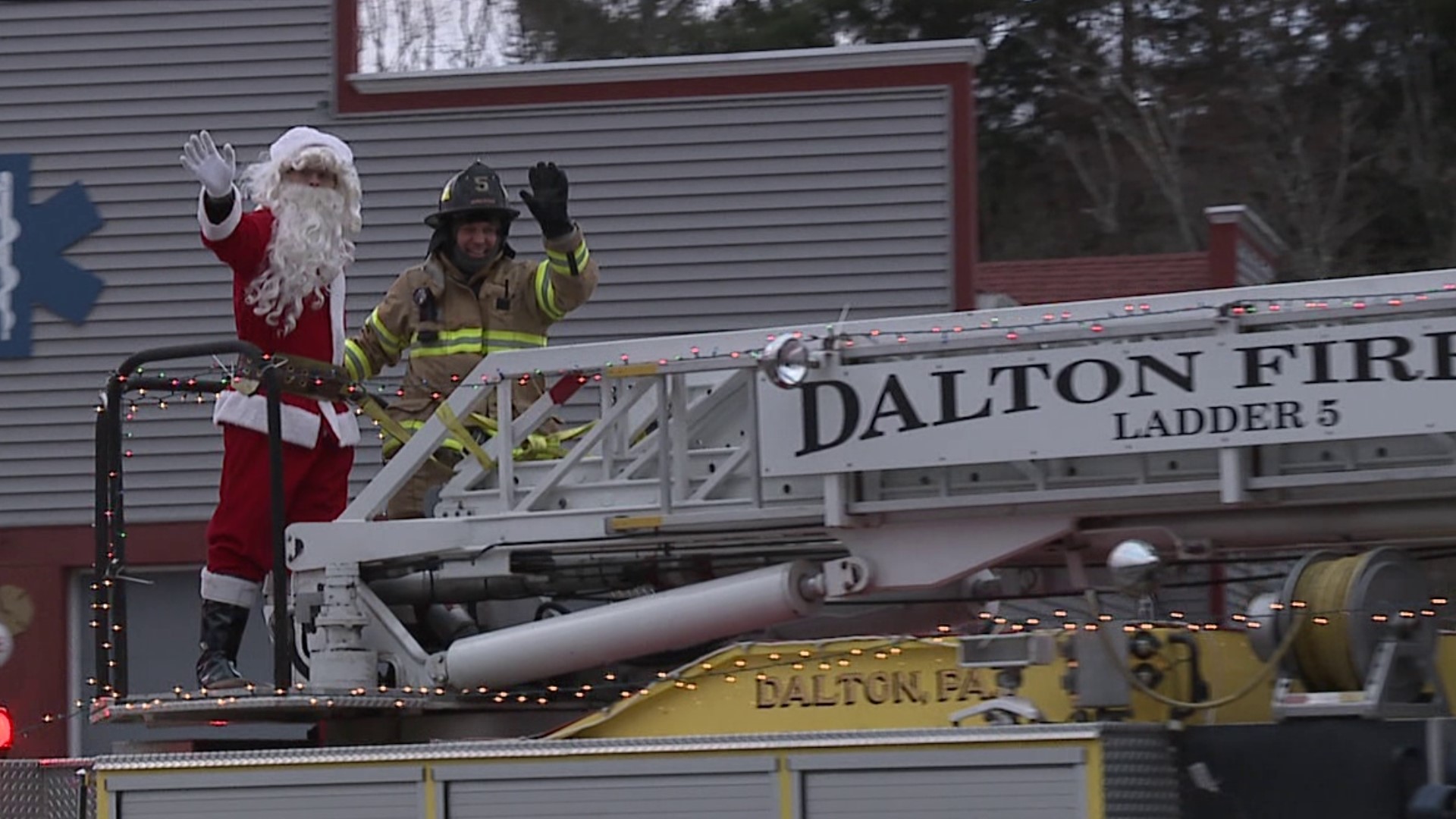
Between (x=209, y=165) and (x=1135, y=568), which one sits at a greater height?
(x=209, y=165)

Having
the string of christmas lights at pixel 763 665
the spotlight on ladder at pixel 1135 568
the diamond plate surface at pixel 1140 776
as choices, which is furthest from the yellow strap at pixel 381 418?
the diamond plate surface at pixel 1140 776

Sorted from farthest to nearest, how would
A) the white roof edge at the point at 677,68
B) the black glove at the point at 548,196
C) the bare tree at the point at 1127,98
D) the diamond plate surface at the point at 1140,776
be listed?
the bare tree at the point at 1127,98
the white roof edge at the point at 677,68
the black glove at the point at 548,196
the diamond plate surface at the point at 1140,776

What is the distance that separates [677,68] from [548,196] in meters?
5.93

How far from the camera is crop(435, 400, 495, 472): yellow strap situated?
313 inches

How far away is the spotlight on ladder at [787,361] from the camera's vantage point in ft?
A: 23.2

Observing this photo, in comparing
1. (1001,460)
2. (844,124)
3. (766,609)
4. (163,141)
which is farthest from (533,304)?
(163,141)

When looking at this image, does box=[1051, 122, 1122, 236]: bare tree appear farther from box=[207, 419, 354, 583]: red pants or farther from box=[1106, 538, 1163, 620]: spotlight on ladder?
box=[1106, 538, 1163, 620]: spotlight on ladder

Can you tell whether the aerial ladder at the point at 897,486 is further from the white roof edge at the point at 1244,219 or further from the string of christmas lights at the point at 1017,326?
the white roof edge at the point at 1244,219

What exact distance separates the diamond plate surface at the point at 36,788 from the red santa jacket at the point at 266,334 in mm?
1238

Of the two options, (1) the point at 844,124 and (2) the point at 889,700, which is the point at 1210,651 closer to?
(2) the point at 889,700

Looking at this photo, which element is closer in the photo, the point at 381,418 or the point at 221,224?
the point at 221,224

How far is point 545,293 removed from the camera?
830cm

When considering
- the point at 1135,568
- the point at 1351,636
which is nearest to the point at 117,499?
the point at 1135,568

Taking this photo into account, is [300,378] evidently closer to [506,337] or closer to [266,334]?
[266,334]
